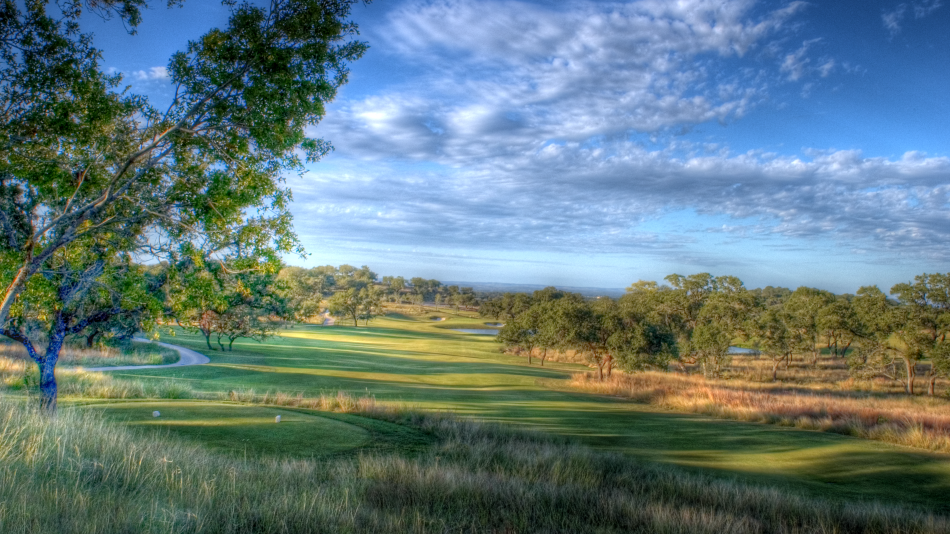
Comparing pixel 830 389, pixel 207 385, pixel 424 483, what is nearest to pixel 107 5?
pixel 424 483

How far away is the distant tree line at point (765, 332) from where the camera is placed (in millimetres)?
32219

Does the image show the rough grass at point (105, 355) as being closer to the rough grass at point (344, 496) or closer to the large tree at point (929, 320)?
the rough grass at point (344, 496)

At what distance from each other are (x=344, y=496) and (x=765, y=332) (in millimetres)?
42876

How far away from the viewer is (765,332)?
132ft

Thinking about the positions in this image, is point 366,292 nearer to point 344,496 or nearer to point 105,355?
point 105,355

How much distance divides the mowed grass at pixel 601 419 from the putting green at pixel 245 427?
5.72m

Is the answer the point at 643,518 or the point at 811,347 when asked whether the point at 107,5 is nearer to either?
the point at 643,518

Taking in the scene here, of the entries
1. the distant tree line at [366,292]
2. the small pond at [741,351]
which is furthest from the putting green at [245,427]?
the distant tree line at [366,292]

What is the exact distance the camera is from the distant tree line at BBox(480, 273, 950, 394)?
106 ft

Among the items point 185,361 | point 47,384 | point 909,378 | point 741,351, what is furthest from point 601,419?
point 741,351

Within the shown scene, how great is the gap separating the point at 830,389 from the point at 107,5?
4150cm

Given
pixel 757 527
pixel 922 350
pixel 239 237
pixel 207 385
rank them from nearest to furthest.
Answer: pixel 757 527 < pixel 239 237 < pixel 207 385 < pixel 922 350

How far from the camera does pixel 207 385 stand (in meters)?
20.2

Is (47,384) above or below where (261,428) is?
above
